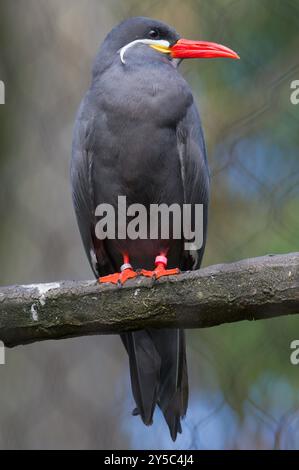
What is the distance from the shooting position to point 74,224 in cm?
239

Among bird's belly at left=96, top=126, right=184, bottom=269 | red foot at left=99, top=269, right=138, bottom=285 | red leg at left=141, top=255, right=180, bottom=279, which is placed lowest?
red foot at left=99, top=269, right=138, bottom=285

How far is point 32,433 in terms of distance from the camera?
92.4 inches

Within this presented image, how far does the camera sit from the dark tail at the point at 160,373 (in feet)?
6.78

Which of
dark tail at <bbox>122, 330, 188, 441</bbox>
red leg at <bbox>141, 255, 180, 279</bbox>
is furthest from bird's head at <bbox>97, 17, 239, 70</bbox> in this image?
dark tail at <bbox>122, 330, 188, 441</bbox>

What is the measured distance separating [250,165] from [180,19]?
640 millimetres

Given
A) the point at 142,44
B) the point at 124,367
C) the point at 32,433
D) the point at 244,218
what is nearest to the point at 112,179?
the point at 142,44

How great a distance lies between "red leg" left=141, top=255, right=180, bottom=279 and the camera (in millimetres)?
1830

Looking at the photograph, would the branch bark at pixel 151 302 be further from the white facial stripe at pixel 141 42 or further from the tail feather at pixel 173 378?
the white facial stripe at pixel 141 42

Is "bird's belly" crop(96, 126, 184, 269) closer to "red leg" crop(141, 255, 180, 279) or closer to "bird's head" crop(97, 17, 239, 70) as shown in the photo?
"red leg" crop(141, 255, 180, 279)

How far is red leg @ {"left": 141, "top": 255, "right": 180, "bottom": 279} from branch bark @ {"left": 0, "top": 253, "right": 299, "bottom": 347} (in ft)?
0.08

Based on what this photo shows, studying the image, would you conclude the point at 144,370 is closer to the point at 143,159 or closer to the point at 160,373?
the point at 160,373

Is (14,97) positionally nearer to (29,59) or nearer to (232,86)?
(29,59)

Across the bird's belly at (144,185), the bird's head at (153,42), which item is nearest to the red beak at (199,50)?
the bird's head at (153,42)

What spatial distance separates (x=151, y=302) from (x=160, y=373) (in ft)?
1.30
